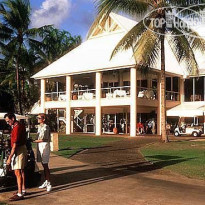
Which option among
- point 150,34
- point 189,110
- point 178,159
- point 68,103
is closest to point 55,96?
point 68,103

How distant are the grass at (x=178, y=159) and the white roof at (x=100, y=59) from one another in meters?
9.90

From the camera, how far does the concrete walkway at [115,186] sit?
707 centimetres

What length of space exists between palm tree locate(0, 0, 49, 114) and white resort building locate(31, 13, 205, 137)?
130 inches

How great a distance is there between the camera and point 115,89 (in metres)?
30.5

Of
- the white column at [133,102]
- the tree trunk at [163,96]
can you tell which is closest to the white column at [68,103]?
the white column at [133,102]

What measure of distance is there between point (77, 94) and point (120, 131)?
4661mm

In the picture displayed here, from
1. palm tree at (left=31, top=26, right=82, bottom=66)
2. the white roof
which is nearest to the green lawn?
the white roof

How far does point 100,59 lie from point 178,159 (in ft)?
54.7

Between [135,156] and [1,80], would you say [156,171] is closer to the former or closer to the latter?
[135,156]

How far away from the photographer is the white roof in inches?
1076

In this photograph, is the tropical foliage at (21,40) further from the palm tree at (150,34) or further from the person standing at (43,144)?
the person standing at (43,144)

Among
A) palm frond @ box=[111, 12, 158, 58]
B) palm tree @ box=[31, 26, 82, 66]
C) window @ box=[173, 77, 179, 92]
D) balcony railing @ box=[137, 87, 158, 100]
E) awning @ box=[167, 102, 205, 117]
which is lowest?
awning @ box=[167, 102, 205, 117]

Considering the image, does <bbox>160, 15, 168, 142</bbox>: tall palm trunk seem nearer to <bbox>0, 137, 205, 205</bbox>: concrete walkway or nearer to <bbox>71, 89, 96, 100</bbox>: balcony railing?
<bbox>0, 137, 205, 205</bbox>: concrete walkway

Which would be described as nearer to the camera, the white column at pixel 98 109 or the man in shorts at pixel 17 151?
the man in shorts at pixel 17 151
